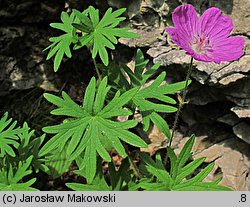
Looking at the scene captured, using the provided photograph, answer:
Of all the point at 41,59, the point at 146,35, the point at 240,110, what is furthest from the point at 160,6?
the point at 41,59

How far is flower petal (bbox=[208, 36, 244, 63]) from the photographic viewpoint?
8.14ft

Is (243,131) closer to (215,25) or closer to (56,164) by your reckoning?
(215,25)

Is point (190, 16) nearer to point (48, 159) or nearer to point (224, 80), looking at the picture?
point (224, 80)

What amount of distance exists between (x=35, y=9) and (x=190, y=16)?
1.80 metres

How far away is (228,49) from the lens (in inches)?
102

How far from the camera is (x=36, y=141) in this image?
3.09 m

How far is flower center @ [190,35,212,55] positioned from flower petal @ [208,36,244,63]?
35mm

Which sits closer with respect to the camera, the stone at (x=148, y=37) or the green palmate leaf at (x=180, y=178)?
the green palmate leaf at (x=180, y=178)

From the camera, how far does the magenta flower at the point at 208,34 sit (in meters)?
2.50

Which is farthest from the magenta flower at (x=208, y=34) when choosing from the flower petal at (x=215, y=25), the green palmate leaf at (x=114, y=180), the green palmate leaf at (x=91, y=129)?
the green palmate leaf at (x=114, y=180)

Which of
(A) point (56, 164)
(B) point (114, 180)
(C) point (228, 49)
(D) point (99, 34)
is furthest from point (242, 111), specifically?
(A) point (56, 164)

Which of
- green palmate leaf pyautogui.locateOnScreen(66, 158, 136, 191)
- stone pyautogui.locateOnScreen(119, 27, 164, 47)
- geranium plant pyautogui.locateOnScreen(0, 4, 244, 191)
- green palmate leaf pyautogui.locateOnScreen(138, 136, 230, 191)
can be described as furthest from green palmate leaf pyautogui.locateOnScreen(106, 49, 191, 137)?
stone pyautogui.locateOnScreen(119, 27, 164, 47)

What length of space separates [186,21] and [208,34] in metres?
0.20

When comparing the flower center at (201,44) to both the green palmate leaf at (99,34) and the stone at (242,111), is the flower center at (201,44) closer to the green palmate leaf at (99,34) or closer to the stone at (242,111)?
the green palmate leaf at (99,34)
